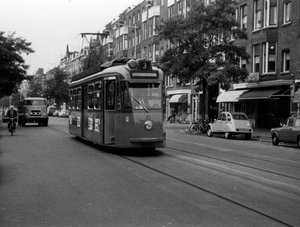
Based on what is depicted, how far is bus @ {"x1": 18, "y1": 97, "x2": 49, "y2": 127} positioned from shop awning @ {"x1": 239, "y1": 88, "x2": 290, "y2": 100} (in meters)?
17.0

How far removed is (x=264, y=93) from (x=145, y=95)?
61.4ft

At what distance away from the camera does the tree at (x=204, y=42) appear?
2822 cm

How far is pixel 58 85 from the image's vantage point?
89.9 metres

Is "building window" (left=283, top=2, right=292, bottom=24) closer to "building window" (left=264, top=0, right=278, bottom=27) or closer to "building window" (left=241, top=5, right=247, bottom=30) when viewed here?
"building window" (left=264, top=0, right=278, bottom=27)

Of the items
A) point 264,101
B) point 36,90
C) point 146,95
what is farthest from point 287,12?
point 36,90

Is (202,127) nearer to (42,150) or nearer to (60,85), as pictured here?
(42,150)

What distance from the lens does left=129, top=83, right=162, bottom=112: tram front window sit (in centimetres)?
1345

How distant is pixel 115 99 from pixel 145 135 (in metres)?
1.58

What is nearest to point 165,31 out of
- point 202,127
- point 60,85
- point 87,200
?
point 202,127

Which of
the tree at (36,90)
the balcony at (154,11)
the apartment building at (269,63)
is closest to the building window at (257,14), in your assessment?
the apartment building at (269,63)

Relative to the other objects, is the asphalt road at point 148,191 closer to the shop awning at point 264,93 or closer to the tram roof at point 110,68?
the tram roof at point 110,68

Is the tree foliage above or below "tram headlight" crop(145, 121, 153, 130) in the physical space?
above

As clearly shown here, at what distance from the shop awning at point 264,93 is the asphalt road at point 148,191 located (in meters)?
17.3

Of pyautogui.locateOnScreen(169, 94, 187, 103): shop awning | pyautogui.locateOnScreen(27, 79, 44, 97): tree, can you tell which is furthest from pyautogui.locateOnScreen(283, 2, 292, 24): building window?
pyautogui.locateOnScreen(27, 79, 44, 97): tree
